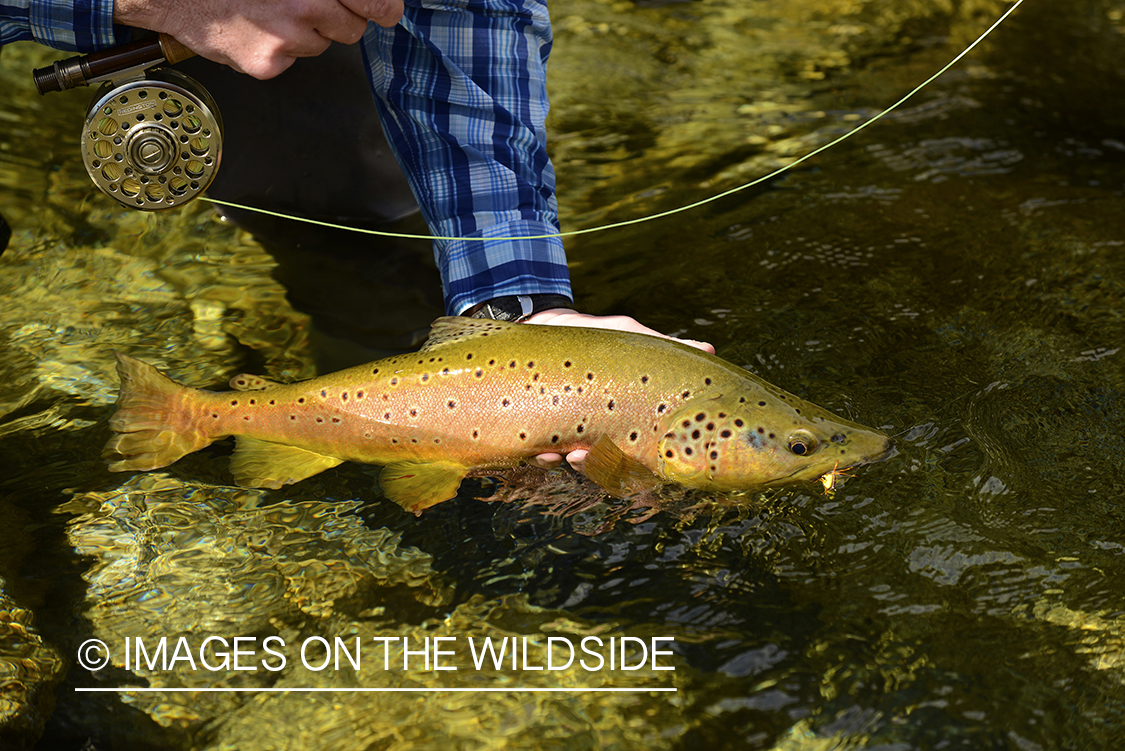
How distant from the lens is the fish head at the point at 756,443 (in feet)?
7.59

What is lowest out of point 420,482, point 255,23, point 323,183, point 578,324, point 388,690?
point 388,690

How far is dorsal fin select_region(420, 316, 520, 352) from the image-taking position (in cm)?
257

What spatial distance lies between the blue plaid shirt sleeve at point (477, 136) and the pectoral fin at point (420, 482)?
2.04 ft

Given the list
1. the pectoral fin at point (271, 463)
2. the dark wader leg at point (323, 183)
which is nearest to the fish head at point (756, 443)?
the pectoral fin at point (271, 463)

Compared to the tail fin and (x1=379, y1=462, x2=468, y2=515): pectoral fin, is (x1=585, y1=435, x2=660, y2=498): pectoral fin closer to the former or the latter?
(x1=379, y1=462, x2=468, y2=515): pectoral fin

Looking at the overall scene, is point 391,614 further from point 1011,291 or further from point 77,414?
point 1011,291

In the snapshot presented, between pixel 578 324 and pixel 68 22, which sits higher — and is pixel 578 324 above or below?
below

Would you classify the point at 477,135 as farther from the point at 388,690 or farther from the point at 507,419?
the point at 388,690

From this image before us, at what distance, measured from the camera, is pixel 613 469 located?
7.75 feet

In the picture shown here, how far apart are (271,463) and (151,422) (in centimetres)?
34

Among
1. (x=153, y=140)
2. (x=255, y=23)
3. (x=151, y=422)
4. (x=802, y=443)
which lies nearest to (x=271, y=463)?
(x=151, y=422)

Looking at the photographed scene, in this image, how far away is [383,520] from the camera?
257 cm

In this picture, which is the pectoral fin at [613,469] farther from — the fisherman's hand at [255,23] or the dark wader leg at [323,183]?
the dark wader leg at [323,183]

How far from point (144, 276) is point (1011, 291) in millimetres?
3156
